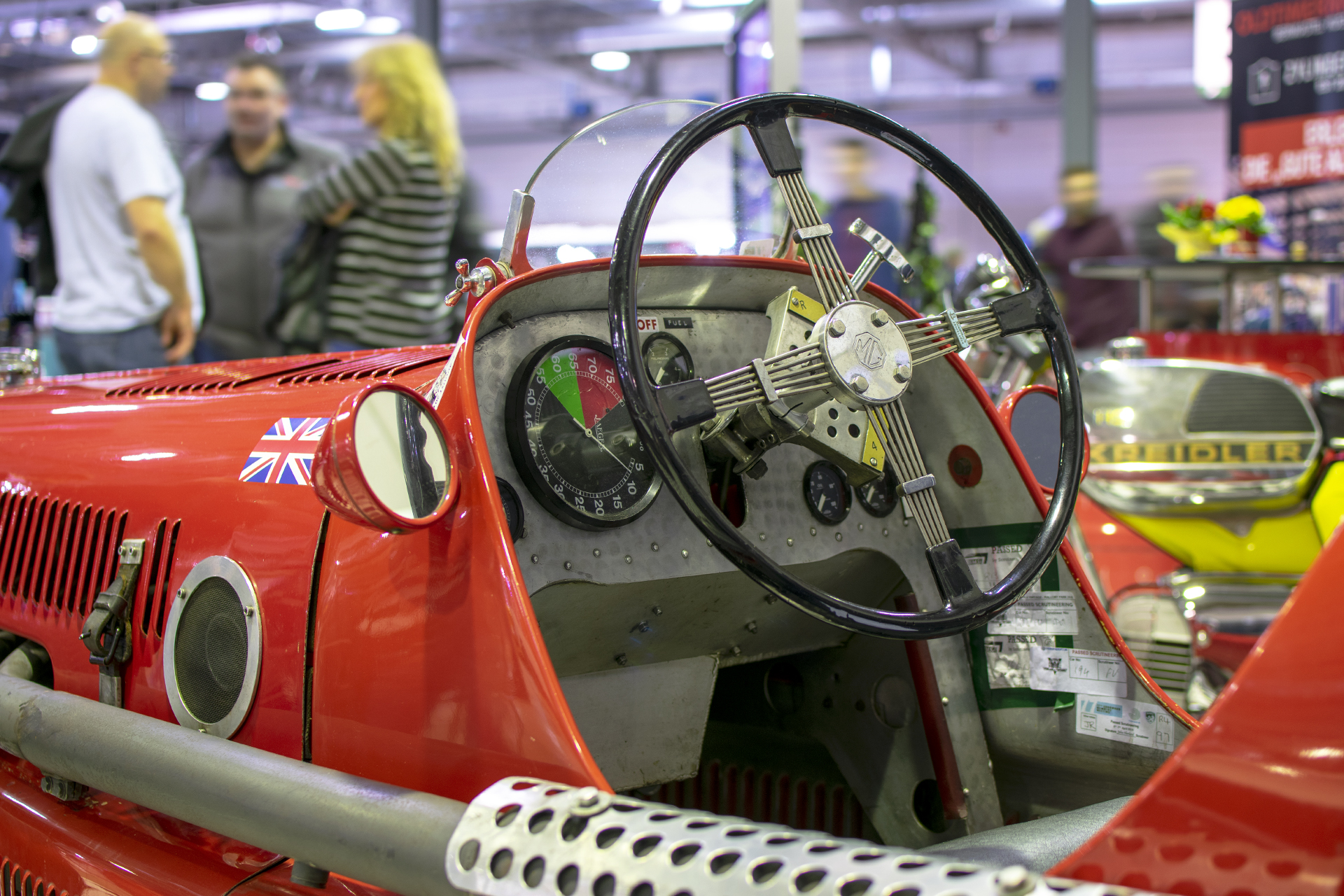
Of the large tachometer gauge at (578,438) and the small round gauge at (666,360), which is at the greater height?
the small round gauge at (666,360)

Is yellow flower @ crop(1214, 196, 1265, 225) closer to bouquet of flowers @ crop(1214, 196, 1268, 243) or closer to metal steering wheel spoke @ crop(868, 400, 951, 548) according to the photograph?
bouquet of flowers @ crop(1214, 196, 1268, 243)

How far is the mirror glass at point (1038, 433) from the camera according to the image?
1.96 m

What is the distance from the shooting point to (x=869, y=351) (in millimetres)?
1319

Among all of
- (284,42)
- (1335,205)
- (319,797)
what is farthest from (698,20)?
(319,797)

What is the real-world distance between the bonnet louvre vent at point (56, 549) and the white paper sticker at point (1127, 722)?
147 cm

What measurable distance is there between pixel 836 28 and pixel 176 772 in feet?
47.7

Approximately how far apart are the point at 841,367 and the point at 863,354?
0.04 meters

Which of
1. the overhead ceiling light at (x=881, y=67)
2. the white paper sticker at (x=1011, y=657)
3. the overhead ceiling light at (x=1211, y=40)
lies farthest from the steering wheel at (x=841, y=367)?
the overhead ceiling light at (x=881, y=67)

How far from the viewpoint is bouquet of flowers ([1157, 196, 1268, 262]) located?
4812 mm

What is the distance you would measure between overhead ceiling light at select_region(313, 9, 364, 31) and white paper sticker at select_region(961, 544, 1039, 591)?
14.2 m

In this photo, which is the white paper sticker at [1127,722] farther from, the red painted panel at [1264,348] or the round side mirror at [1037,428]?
the red painted panel at [1264,348]

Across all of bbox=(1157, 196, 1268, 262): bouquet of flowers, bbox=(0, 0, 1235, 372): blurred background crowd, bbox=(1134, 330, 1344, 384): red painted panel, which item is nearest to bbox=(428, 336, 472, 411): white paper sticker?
bbox=(0, 0, 1235, 372): blurred background crowd

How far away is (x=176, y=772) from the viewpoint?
4.38ft

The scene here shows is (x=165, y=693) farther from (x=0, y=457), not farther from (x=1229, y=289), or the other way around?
(x=1229, y=289)
